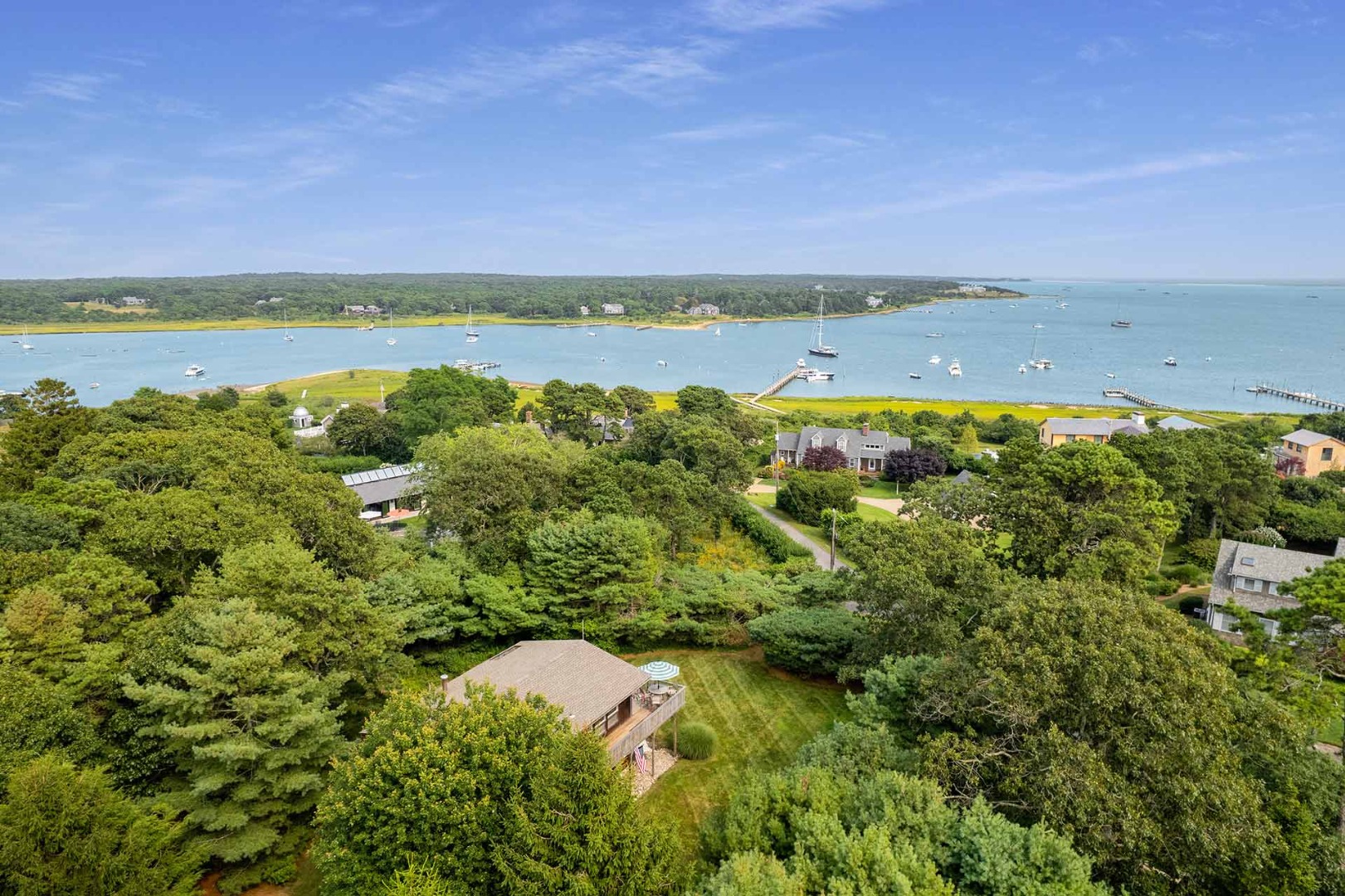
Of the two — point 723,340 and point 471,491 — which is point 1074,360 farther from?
point 471,491

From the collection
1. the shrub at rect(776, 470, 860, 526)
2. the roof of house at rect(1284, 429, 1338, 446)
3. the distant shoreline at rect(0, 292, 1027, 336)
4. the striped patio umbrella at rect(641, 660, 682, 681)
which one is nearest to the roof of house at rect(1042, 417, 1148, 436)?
the roof of house at rect(1284, 429, 1338, 446)

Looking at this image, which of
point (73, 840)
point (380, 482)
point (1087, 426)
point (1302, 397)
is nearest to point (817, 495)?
point (380, 482)

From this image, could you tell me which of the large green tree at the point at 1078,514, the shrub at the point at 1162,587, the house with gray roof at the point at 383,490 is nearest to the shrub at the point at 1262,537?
the shrub at the point at 1162,587

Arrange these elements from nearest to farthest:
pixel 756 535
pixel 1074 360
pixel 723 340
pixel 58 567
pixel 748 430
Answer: pixel 58 567 → pixel 756 535 → pixel 748 430 → pixel 1074 360 → pixel 723 340

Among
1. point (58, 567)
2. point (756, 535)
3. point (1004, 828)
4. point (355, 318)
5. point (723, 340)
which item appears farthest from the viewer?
point (355, 318)

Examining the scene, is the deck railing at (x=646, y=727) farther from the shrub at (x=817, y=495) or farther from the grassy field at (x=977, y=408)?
the grassy field at (x=977, y=408)

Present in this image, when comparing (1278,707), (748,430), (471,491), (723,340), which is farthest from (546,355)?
(1278,707)

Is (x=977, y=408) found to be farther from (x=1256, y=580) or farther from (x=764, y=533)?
(x=1256, y=580)

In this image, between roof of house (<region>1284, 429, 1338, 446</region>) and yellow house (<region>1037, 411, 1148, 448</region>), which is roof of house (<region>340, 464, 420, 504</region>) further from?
roof of house (<region>1284, 429, 1338, 446</region>)
